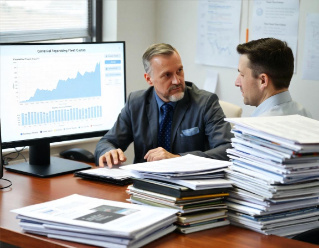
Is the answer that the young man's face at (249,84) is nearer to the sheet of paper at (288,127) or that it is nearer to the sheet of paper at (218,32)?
the sheet of paper at (288,127)

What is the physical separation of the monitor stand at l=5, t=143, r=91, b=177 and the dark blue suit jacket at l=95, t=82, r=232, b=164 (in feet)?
0.47

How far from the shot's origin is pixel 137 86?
4.07 metres

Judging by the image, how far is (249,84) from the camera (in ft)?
9.08

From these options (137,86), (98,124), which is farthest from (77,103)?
(137,86)

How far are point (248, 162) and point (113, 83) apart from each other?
1107 mm

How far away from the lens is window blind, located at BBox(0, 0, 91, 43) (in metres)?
3.32

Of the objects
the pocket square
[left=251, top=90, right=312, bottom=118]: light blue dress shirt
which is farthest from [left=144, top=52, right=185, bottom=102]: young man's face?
[left=251, top=90, right=312, bottom=118]: light blue dress shirt

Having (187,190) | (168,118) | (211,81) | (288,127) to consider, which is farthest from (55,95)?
(211,81)

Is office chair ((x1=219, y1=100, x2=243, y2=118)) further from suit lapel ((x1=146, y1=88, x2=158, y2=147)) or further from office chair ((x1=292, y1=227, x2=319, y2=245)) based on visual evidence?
office chair ((x1=292, y1=227, x2=319, y2=245))

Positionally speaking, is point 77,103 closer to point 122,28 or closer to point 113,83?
point 113,83

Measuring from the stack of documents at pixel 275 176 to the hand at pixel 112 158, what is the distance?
2.39ft

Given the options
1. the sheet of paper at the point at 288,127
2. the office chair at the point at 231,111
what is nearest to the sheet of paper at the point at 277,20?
the office chair at the point at 231,111

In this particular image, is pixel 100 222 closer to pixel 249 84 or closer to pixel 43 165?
pixel 43 165

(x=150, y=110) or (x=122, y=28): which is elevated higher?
(x=122, y=28)
